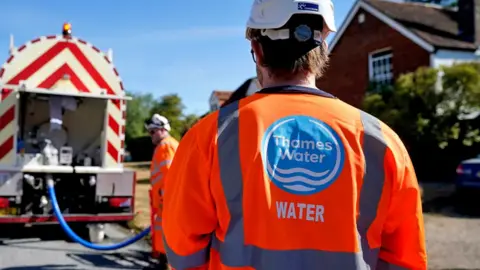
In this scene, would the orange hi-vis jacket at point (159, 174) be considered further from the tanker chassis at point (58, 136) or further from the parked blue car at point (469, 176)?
the parked blue car at point (469, 176)

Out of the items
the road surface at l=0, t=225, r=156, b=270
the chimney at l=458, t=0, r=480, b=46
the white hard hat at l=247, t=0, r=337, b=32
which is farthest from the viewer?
the chimney at l=458, t=0, r=480, b=46

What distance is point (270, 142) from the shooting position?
172cm

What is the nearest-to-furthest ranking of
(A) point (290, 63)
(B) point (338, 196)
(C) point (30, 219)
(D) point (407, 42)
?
(B) point (338, 196) → (A) point (290, 63) → (C) point (30, 219) → (D) point (407, 42)

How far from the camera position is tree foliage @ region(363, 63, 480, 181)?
55.8ft

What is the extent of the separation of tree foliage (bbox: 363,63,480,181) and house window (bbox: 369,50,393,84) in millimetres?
5556

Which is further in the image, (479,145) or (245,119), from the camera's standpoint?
(479,145)

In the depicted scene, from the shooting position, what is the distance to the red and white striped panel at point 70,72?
7668 mm

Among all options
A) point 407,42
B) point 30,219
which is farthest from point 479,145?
point 30,219

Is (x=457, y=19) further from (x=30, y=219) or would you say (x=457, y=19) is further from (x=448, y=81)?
(x=30, y=219)

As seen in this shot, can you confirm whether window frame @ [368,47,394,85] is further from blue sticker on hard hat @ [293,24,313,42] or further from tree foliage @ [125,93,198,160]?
blue sticker on hard hat @ [293,24,313,42]

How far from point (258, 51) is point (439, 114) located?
16665mm

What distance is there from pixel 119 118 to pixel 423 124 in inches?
466

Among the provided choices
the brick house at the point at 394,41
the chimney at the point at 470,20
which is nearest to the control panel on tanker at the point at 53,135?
the brick house at the point at 394,41

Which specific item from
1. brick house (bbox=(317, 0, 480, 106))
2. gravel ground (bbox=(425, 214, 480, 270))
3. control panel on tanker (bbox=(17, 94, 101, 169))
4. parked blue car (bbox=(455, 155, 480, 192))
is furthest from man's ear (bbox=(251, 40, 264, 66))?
brick house (bbox=(317, 0, 480, 106))
